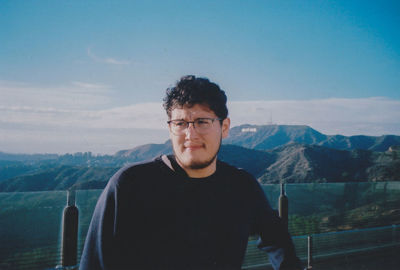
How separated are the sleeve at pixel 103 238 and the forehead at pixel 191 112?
1.46ft

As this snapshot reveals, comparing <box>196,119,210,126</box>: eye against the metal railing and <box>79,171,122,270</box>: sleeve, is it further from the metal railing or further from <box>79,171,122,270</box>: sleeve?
the metal railing

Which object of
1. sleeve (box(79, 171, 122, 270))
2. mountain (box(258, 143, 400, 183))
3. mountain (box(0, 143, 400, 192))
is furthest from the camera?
mountain (box(0, 143, 400, 192))

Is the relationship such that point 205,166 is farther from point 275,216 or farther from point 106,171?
point 106,171

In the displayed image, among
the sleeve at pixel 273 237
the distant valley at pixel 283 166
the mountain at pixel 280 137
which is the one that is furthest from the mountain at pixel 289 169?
the mountain at pixel 280 137

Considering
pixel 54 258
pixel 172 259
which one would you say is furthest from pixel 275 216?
pixel 54 258

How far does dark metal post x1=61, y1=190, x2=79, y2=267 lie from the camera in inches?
101

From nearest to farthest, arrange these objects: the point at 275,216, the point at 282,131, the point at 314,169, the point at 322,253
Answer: the point at 275,216, the point at 322,253, the point at 314,169, the point at 282,131

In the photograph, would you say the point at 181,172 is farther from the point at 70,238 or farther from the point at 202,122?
the point at 70,238

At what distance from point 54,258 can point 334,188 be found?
4.49 m

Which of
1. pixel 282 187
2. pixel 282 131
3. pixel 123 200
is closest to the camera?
pixel 123 200

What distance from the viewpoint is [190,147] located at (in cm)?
129

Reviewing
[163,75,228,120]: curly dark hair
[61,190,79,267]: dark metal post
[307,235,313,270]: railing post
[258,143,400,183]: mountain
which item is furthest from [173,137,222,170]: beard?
[258,143,400,183]: mountain

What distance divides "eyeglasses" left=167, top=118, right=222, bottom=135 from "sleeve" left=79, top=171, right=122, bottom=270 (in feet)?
1.27

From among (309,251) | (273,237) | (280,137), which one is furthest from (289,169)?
(280,137)
